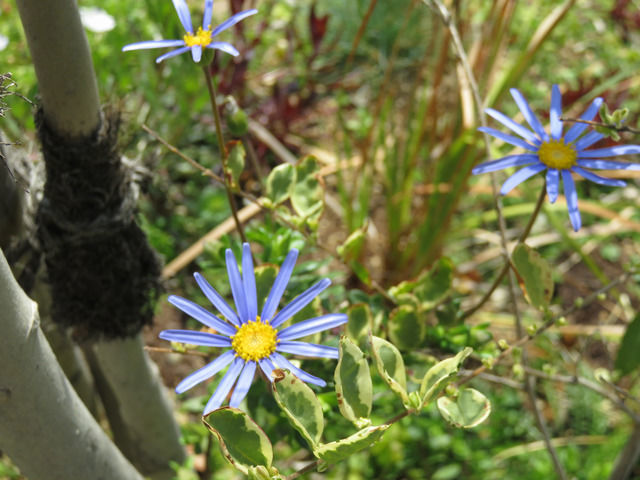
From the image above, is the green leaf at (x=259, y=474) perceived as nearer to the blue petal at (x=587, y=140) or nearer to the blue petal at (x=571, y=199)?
the blue petal at (x=571, y=199)

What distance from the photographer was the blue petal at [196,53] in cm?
64

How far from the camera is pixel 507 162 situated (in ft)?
2.42

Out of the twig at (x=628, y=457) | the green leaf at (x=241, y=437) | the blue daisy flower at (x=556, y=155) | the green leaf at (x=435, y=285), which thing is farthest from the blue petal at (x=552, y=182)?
the twig at (x=628, y=457)

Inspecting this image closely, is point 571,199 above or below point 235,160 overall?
below

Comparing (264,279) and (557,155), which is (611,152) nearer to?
(557,155)

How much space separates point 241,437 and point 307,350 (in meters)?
0.12

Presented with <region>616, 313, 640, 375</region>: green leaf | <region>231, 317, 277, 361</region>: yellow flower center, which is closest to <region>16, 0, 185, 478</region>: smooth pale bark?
<region>231, 317, 277, 361</region>: yellow flower center

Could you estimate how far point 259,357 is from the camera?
64 centimetres

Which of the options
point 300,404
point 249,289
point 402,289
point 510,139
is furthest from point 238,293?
point 510,139

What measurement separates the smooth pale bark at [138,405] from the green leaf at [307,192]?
1.07 feet

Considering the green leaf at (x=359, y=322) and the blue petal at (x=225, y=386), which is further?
the green leaf at (x=359, y=322)

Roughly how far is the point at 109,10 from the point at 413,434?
1.34m

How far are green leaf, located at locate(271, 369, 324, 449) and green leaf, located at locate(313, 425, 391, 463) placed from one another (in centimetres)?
2

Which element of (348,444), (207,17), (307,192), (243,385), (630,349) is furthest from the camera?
(630,349)
